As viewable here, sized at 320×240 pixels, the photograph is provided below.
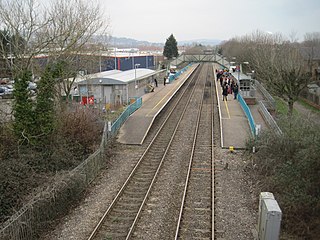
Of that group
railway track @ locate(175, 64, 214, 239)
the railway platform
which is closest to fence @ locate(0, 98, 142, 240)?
railway track @ locate(175, 64, 214, 239)

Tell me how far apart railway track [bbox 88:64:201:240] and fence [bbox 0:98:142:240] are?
1361 mm

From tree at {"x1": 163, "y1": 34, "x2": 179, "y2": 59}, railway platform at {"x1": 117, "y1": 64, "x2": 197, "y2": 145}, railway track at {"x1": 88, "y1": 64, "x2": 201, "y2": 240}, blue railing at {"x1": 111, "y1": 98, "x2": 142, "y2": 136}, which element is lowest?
railway track at {"x1": 88, "y1": 64, "x2": 201, "y2": 240}

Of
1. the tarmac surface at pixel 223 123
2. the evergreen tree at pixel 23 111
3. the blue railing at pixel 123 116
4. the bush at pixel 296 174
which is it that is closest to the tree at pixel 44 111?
the evergreen tree at pixel 23 111

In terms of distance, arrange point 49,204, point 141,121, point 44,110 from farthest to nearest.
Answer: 1. point 141,121
2. point 44,110
3. point 49,204

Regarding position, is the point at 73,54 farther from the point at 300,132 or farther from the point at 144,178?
the point at 300,132

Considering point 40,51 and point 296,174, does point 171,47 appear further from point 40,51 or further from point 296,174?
point 296,174

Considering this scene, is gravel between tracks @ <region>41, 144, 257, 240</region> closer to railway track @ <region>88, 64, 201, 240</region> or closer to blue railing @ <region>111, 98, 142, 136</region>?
railway track @ <region>88, 64, 201, 240</region>

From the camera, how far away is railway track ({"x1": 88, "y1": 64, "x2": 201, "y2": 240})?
938 centimetres

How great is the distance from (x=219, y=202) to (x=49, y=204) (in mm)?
5230

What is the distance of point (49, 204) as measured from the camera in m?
9.73

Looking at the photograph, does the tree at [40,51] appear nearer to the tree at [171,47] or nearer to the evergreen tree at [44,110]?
the evergreen tree at [44,110]

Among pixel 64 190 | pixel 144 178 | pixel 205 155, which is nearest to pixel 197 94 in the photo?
pixel 205 155

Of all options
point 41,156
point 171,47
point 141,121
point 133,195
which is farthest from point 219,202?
point 171,47

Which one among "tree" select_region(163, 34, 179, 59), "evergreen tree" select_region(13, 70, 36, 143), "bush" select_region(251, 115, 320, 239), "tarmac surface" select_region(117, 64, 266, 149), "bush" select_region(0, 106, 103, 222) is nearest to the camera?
"bush" select_region(251, 115, 320, 239)
